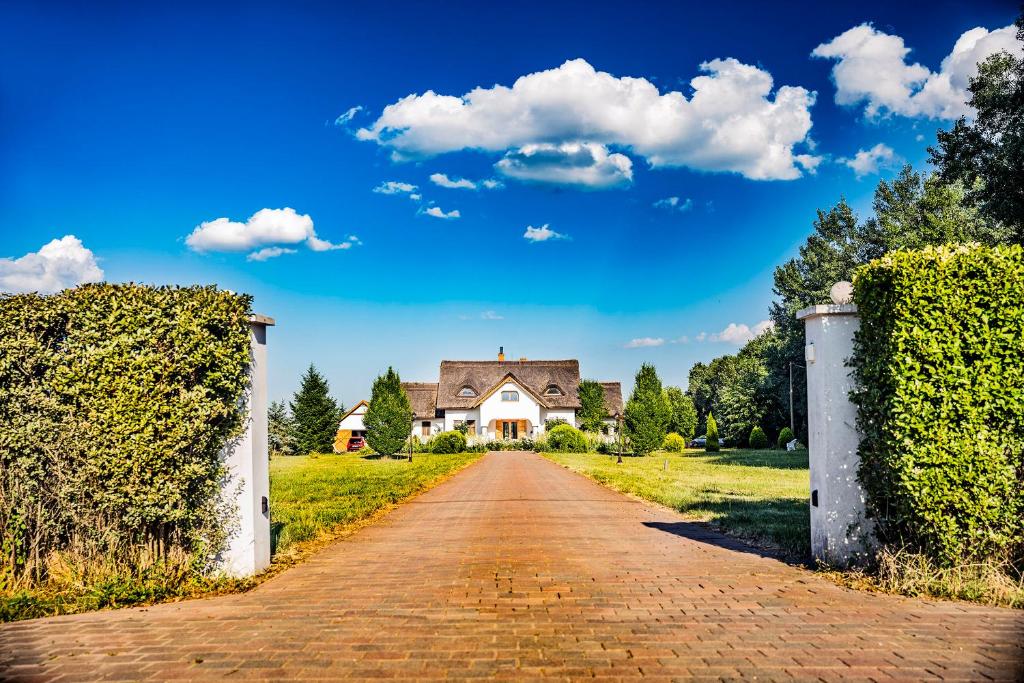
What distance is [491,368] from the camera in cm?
5469

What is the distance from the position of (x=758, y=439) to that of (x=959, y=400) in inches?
1881

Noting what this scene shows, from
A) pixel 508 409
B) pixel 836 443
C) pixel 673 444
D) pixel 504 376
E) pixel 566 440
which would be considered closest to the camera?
pixel 836 443

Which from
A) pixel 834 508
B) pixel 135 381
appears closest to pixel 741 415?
pixel 834 508

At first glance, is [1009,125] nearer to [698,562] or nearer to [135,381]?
[698,562]

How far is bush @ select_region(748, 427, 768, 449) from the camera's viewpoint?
167 feet

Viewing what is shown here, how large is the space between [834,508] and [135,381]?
23.3 feet

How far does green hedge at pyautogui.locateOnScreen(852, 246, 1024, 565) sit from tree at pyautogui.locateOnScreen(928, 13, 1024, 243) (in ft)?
45.8

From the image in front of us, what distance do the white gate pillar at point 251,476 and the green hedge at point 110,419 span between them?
0.25 meters

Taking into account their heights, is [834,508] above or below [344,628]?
above

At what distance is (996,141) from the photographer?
17.9 m

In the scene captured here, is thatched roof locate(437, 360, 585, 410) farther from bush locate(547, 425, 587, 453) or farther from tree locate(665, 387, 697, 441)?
tree locate(665, 387, 697, 441)

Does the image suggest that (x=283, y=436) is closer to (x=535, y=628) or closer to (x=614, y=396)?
(x=614, y=396)

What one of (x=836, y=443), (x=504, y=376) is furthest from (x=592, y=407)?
(x=836, y=443)

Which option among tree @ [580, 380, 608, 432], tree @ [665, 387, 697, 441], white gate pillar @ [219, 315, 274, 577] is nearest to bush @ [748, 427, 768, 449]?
tree @ [580, 380, 608, 432]
